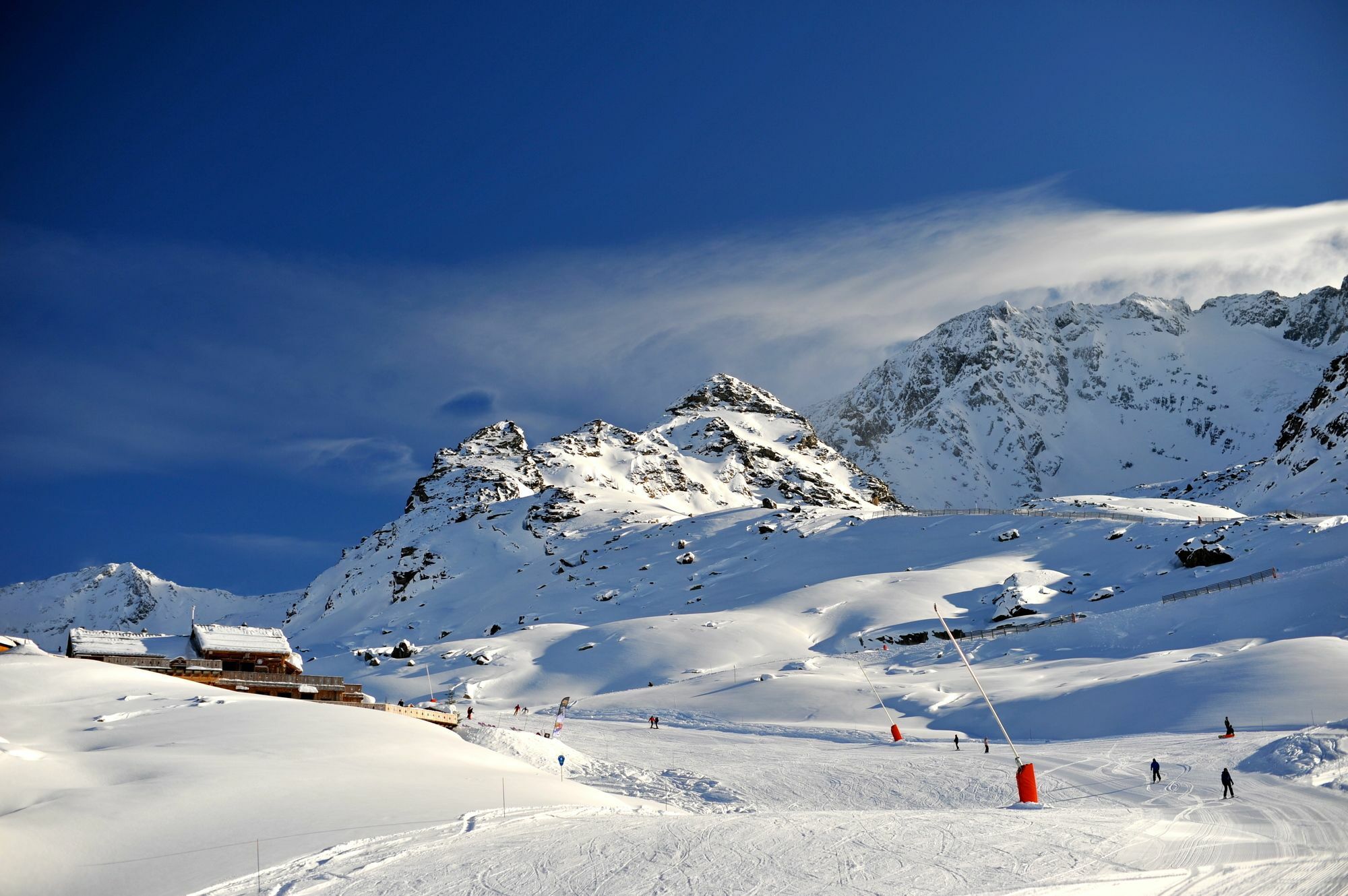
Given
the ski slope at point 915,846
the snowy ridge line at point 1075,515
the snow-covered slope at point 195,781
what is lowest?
the ski slope at point 915,846

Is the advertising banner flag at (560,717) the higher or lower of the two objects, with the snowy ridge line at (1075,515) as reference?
lower

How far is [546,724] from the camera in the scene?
5422cm

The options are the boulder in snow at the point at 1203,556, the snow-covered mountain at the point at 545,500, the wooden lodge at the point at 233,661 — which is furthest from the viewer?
the snow-covered mountain at the point at 545,500

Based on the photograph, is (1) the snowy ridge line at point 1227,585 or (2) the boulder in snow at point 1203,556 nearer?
(1) the snowy ridge line at point 1227,585

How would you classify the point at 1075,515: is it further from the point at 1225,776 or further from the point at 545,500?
the point at 1225,776

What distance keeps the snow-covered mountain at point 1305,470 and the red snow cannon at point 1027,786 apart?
9237 centimetres

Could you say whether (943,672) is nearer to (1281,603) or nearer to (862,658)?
(862,658)

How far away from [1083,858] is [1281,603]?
146 ft

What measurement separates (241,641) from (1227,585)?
5930cm

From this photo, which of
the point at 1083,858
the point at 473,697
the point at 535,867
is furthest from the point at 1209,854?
the point at 473,697

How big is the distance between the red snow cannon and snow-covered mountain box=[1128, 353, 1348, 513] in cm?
9237

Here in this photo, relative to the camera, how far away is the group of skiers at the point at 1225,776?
88.6ft

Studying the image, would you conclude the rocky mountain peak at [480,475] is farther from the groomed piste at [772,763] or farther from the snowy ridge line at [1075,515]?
the groomed piste at [772,763]

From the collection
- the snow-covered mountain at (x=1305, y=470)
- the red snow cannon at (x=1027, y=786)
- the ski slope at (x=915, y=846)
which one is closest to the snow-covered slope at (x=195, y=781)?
the ski slope at (x=915, y=846)
